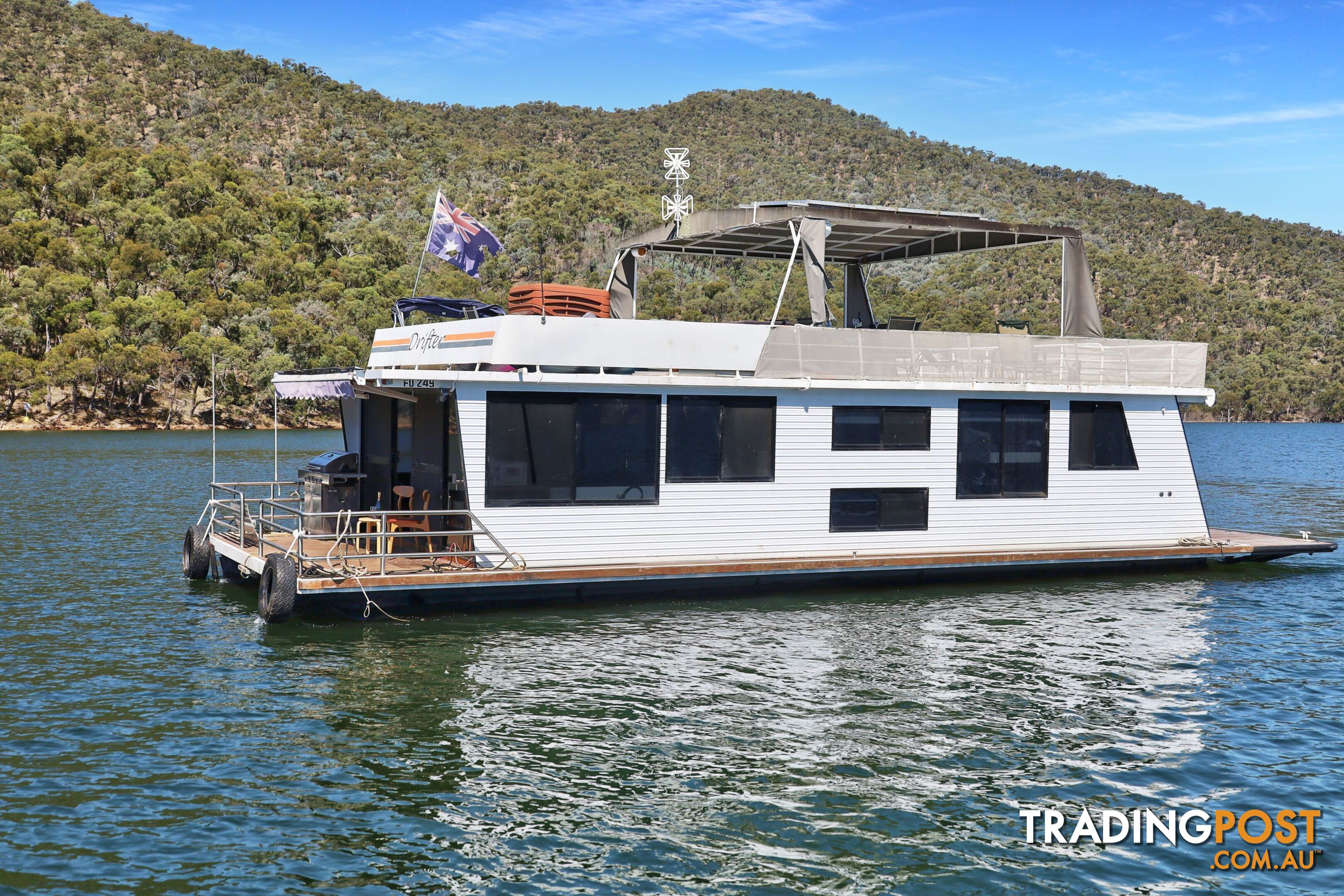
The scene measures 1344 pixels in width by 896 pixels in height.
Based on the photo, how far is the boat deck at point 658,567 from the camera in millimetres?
14188

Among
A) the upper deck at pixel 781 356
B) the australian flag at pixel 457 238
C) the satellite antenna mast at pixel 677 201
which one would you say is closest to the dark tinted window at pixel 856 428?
the upper deck at pixel 781 356

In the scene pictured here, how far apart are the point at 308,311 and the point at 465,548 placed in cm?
7170

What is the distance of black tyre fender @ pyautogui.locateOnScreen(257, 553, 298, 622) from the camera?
45.4ft

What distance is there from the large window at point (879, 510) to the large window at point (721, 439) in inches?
52.2

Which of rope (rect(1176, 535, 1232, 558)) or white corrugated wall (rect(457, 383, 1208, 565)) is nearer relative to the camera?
white corrugated wall (rect(457, 383, 1208, 565))

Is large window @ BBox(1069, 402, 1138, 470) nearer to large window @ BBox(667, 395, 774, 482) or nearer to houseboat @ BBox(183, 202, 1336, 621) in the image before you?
houseboat @ BBox(183, 202, 1336, 621)

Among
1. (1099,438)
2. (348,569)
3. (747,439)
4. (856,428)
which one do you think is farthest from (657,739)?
(1099,438)

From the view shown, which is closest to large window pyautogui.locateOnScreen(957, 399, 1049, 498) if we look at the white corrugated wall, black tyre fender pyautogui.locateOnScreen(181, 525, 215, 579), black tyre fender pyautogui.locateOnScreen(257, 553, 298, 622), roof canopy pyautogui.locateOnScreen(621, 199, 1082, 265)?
the white corrugated wall

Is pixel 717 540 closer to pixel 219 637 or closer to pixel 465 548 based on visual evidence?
pixel 465 548

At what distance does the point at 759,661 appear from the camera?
13562 mm

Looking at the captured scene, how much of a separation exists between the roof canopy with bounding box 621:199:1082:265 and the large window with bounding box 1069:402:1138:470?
3.01 meters

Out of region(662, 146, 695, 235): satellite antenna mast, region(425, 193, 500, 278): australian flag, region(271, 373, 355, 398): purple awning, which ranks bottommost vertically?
region(271, 373, 355, 398): purple awning

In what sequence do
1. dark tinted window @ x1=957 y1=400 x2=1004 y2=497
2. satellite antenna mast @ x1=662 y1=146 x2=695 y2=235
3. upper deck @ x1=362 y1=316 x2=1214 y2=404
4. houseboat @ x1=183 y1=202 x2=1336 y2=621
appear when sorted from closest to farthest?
houseboat @ x1=183 y1=202 x2=1336 y2=621, upper deck @ x1=362 y1=316 x2=1214 y2=404, dark tinted window @ x1=957 y1=400 x2=1004 y2=497, satellite antenna mast @ x1=662 y1=146 x2=695 y2=235

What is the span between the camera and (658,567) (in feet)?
50.5
